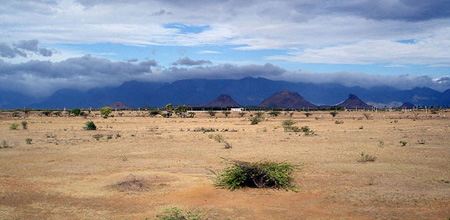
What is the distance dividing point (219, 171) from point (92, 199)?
5627 mm

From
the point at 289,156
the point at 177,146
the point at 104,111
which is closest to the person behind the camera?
the point at 289,156

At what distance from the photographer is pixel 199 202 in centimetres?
1115

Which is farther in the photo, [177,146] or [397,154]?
[177,146]

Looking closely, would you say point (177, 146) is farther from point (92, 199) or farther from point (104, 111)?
point (104, 111)

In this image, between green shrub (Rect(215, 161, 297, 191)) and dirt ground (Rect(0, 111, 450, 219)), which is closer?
dirt ground (Rect(0, 111, 450, 219))

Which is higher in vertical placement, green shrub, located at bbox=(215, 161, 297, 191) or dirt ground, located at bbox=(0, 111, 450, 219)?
green shrub, located at bbox=(215, 161, 297, 191)

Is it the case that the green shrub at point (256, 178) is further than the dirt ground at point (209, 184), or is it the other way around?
the green shrub at point (256, 178)

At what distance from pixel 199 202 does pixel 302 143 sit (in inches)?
636

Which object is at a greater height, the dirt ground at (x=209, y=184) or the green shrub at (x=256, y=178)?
the green shrub at (x=256, y=178)

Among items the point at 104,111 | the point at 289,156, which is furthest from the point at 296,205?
the point at 104,111

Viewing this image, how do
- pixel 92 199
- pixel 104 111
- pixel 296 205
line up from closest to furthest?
pixel 296 205, pixel 92 199, pixel 104 111

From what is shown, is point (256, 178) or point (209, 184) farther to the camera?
point (209, 184)

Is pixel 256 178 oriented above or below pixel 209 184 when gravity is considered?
above

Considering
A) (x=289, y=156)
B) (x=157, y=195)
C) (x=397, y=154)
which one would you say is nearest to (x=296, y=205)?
(x=157, y=195)
